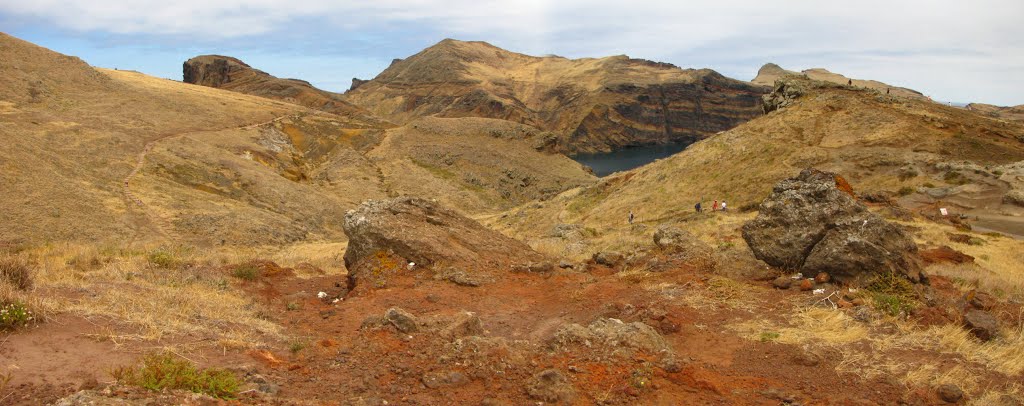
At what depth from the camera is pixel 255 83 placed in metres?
132

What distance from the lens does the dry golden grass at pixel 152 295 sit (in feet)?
28.3

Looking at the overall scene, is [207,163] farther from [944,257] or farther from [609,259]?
[944,257]

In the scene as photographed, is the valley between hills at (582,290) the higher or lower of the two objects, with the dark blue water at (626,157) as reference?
higher

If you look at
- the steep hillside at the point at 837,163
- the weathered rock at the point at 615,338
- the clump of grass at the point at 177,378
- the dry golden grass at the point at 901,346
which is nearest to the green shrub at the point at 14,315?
the clump of grass at the point at 177,378

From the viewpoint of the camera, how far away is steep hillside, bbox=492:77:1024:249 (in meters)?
28.8

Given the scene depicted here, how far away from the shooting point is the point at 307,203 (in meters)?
47.8

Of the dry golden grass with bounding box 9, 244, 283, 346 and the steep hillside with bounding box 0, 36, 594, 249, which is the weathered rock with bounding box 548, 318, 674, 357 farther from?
the steep hillside with bounding box 0, 36, 594, 249

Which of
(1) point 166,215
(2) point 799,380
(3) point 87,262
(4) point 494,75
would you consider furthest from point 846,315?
(4) point 494,75

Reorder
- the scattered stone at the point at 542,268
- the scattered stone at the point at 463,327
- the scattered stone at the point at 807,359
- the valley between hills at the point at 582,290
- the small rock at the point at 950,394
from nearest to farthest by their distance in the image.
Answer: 1. the small rock at the point at 950,394
2. the valley between hills at the point at 582,290
3. the scattered stone at the point at 807,359
4. the scattered stone at the point at 463,327
5. the scattered stone at the point at 542,268

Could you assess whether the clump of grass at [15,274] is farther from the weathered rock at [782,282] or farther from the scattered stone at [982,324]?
Answer: the scattered stone at [982,324]

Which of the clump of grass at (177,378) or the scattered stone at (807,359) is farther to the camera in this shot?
the scattered stone at (807,359)

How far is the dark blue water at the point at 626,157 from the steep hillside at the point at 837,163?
62132mm

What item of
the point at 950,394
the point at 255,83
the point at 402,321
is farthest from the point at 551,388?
the point at 255,83

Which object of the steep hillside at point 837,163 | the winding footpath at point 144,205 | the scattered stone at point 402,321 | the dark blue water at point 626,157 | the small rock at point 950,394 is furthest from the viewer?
the dark blue water at point 626,157
